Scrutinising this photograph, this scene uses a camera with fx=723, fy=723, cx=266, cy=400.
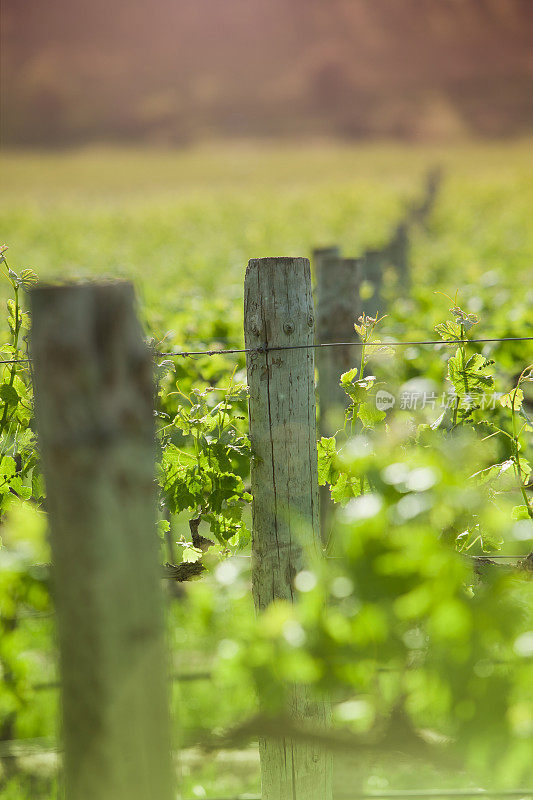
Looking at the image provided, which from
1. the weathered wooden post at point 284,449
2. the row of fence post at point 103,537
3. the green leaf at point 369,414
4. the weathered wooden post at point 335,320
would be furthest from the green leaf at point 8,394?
the weathered wooden post at point 335,320

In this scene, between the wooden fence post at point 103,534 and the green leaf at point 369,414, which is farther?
the green leaf at point 369,414

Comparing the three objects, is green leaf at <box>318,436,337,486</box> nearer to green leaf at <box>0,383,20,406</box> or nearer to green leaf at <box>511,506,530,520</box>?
green leaf at <box>511,506,530,520</box>

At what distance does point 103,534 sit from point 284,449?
1065mm

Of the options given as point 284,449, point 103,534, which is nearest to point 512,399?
point 284,449

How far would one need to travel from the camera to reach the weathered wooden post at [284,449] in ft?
6.80

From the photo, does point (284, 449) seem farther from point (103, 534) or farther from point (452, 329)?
point (103, 534)

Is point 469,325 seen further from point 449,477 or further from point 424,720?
point 424,720

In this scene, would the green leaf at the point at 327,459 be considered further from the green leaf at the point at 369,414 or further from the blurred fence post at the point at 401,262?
the blurred fence post at the point at 401,262

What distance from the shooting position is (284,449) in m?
2.09

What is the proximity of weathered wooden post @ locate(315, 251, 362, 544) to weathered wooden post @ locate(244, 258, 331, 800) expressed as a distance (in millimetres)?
1663

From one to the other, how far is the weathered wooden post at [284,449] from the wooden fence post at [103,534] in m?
1.00

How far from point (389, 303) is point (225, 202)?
41.8 m

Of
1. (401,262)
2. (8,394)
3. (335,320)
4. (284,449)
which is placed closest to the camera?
(284,449)

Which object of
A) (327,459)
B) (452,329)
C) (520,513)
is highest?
(452,329)
